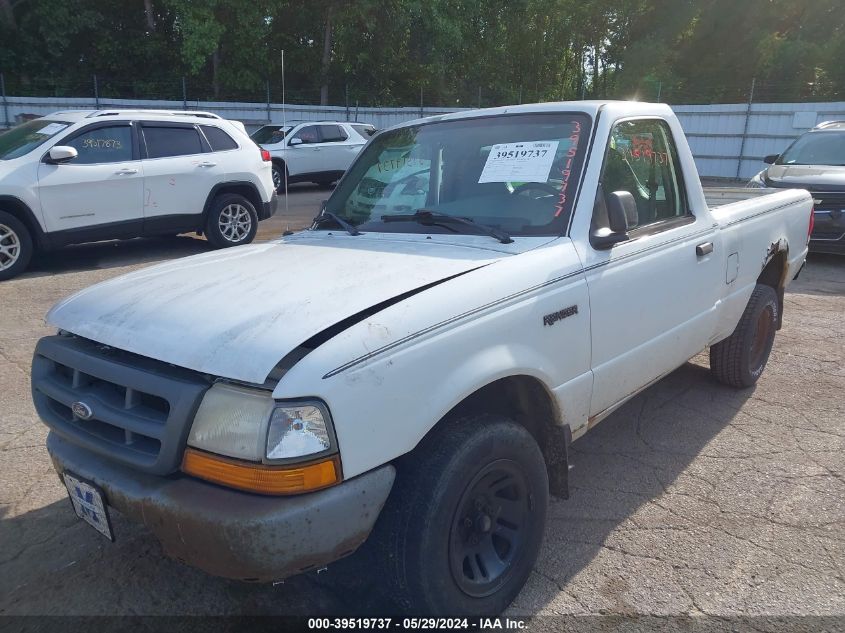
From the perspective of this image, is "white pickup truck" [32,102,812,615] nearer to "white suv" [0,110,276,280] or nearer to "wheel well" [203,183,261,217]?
"white suv" [0,110,276,280]

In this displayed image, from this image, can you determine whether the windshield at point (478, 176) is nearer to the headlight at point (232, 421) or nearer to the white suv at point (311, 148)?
the headlight at point (232, 421)

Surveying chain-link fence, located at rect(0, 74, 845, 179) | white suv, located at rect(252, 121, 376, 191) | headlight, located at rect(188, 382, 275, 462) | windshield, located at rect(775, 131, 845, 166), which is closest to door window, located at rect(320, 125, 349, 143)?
white suv, located at rect(252, 121, 376, 191)

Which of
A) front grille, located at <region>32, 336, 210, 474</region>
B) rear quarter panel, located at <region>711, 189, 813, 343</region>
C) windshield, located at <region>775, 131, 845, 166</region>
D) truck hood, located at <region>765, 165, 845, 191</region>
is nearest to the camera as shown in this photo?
front grille, located at <region>32, 336, 210, 474</region>

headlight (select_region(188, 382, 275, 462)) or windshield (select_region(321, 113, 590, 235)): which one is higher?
windshield (select_region(321, 113, 590, 235))

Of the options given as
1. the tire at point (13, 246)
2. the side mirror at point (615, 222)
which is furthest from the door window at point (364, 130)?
the side mirror at point (615, 222)

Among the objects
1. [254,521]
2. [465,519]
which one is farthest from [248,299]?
[465,519]

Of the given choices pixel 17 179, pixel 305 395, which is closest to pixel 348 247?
pixel 305 395

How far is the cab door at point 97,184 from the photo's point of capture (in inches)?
310

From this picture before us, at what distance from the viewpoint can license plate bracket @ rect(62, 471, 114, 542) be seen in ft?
7.43

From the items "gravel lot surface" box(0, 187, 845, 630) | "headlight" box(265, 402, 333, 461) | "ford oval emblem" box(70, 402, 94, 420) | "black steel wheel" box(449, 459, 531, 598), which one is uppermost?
"headlight" box(265, 402, 333, 461)

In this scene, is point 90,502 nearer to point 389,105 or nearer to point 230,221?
point 230,221

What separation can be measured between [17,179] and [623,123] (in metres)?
Answer: 6.99

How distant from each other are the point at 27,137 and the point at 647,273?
7.95m

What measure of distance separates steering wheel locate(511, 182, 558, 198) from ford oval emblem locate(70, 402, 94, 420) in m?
1.97
